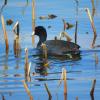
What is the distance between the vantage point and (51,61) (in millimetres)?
12781

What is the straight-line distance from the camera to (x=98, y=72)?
11203 mm

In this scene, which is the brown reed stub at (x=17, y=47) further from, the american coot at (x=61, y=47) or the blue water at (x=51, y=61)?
the american coot at (x=61, y=47)

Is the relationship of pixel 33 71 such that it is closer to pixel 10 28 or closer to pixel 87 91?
pixel 87 91

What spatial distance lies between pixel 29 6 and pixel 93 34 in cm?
418

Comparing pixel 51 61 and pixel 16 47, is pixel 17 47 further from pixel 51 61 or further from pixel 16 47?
pixel 51 61

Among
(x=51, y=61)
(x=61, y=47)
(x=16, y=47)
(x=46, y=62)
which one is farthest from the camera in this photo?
(x=16, y=47)

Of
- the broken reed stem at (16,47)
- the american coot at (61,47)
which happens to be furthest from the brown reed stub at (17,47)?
the american coot at (61,47)

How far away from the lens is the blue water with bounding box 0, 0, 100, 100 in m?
9.88

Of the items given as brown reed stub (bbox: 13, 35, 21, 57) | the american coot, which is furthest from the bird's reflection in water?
brown reed stub (bbox: 13, 35, 21, 57)

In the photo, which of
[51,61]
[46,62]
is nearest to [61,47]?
[51,61]

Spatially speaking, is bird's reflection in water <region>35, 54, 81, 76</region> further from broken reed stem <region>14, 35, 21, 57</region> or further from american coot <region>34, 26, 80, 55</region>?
broken reed stem <region>14, 35, 21, 57</region>

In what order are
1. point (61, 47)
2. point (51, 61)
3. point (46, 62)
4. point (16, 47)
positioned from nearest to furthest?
point (46, 62) → point (51, 61) → point (61, 47) → point (16, 47)

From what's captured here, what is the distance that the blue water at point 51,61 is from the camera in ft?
32.4

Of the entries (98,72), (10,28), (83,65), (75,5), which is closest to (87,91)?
(98,72)
